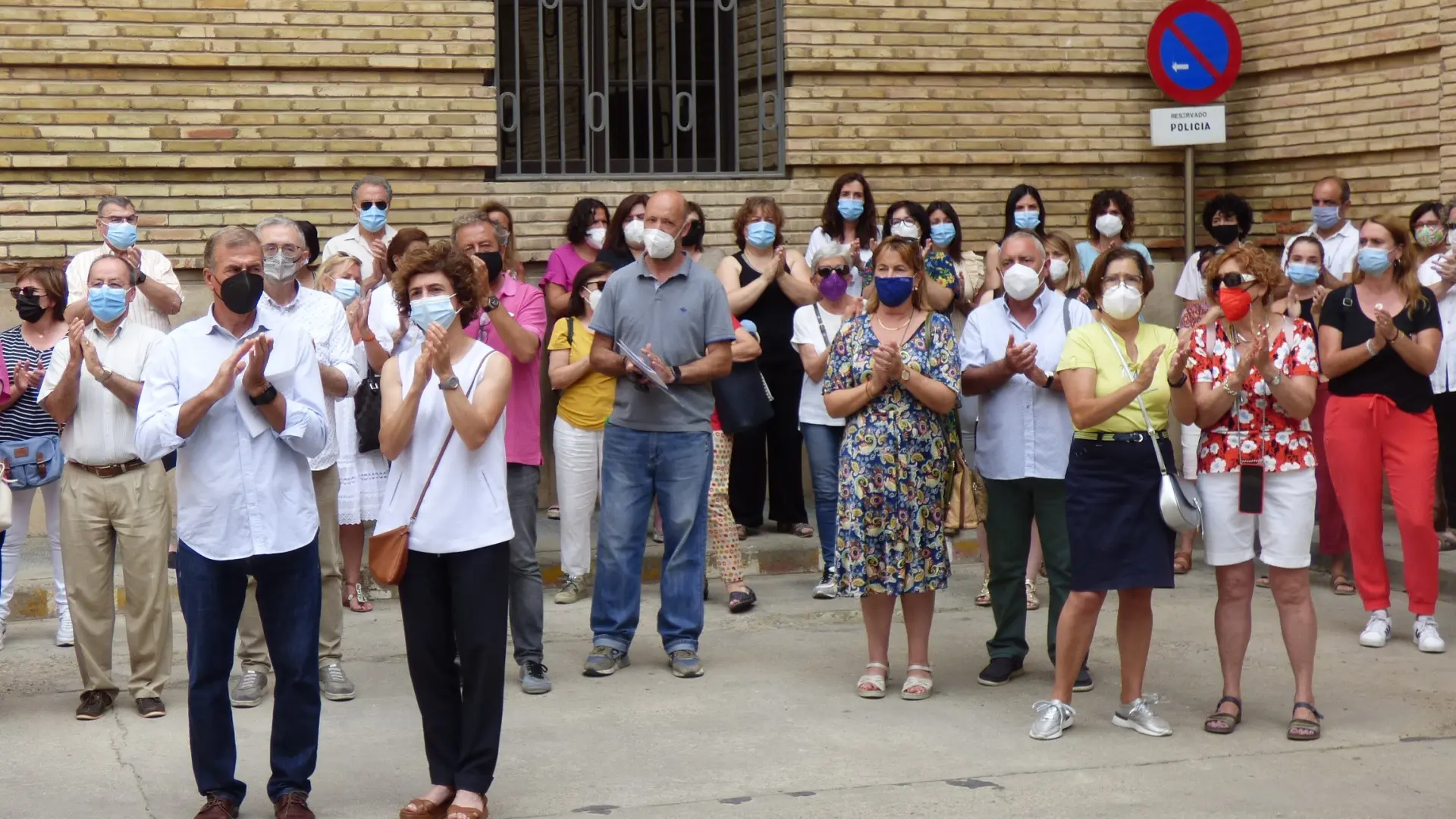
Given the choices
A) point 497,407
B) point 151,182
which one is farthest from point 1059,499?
point 151,182

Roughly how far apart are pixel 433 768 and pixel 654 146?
6640 mm

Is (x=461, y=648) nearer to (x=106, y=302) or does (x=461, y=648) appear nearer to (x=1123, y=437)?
(x=106, y=302)

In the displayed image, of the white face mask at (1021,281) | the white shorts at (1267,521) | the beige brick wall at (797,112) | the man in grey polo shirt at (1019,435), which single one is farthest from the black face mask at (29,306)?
the white shorts at (1267,521)

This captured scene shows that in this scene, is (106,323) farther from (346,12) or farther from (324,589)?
(346,12)

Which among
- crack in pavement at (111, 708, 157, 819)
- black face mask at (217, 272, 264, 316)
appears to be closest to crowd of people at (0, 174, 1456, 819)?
black face mask at (217, 272, 264, 316)

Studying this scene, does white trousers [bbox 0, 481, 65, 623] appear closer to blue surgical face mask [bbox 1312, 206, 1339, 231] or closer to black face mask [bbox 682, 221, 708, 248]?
black face mask [bbox 682, 221, 708, 248]

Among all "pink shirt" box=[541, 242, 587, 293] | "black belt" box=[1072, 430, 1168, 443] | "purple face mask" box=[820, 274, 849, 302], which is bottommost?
"black belt" box=[1072, 430, 1168, 443]

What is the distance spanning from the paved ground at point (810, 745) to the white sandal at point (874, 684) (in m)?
0.05

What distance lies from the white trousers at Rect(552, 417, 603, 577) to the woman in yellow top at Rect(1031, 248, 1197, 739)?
2.93 m

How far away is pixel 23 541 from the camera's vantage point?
308 inches

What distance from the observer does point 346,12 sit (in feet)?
34.1

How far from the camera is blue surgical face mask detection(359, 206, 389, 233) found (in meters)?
8.95

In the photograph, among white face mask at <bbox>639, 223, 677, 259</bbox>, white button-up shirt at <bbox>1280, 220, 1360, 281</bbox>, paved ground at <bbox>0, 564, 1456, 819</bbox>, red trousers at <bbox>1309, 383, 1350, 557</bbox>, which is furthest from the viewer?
white button-up shirt at <bbox>1280, 220, 1360, 281</bbox>

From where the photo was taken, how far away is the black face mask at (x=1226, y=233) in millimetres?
10258
